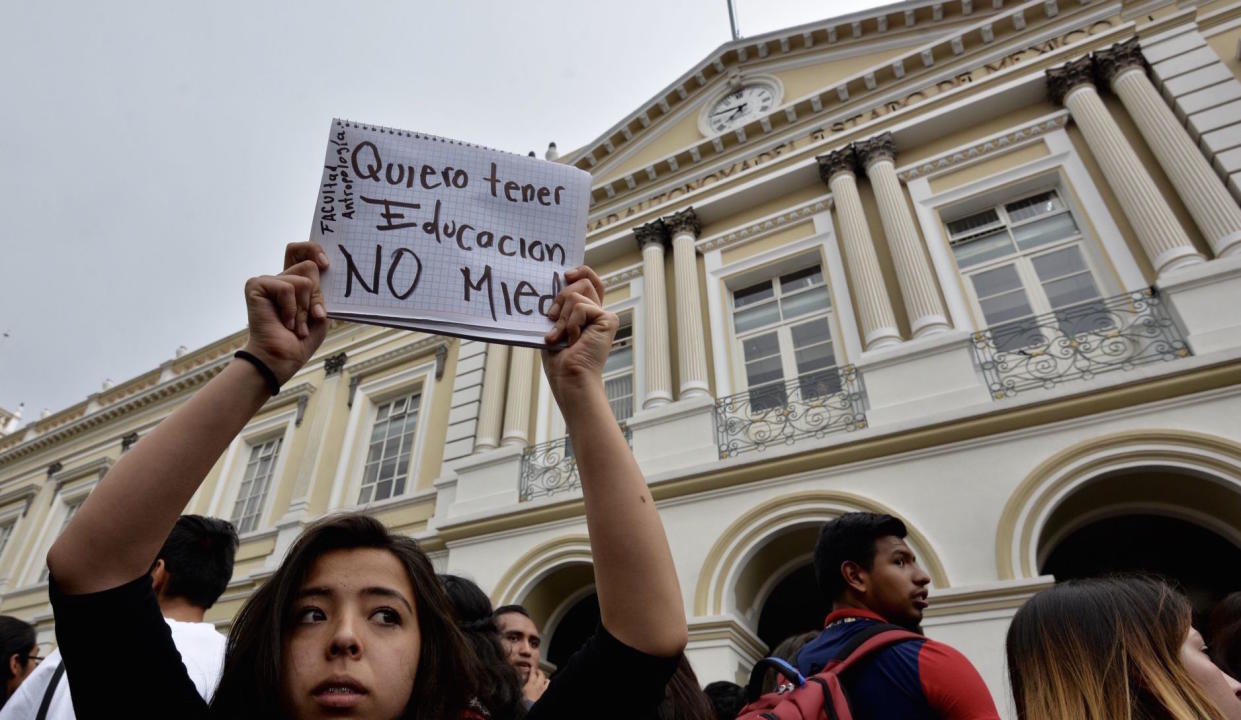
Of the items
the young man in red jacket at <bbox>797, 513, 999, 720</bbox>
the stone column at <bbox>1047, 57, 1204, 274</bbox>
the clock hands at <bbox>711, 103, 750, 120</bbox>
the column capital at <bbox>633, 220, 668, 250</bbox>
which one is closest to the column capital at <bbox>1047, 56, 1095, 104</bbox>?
the stone column at <bbox>1047, 57, 1204, 274</bbox>

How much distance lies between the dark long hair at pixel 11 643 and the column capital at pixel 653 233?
839 centimetres

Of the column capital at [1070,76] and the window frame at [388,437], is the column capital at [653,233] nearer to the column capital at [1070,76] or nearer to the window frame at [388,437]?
the window frame at [388,437]

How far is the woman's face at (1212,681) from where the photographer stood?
5.06 feet

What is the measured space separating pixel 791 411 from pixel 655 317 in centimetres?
262

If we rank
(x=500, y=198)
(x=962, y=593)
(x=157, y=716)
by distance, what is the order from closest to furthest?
(x=157, y=716) < (x=500, y=198) < (x=962, y=593)

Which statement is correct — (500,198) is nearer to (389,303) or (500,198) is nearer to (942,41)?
(389,303)

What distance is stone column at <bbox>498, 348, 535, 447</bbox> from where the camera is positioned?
31.7 ft

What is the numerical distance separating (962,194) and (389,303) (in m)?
8.62

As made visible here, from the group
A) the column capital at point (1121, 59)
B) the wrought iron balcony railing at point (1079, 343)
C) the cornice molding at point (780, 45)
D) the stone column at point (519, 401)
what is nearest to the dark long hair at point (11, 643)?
the stone column at point (519, 401)

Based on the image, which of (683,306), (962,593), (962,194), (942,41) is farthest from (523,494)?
(942,41)

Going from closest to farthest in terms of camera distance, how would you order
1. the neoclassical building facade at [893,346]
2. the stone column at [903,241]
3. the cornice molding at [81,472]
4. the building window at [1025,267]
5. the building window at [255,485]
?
the neoclassical building facade at [893,346] < the building window at [1025,267] < the stone column at [903,241] < the building window at [255,485] < the cornice molding at [81,472]

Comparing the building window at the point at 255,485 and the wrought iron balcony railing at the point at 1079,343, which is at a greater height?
the building window at the point at 255,485

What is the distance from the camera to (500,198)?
170cm

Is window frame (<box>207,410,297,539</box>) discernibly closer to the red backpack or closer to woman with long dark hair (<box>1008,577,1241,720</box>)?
the red backpack
